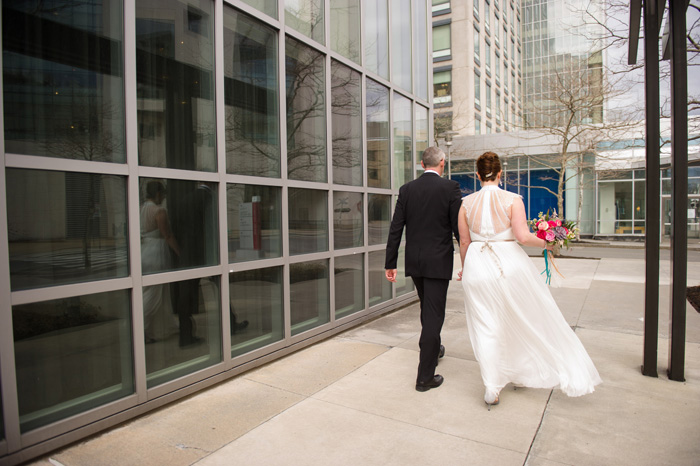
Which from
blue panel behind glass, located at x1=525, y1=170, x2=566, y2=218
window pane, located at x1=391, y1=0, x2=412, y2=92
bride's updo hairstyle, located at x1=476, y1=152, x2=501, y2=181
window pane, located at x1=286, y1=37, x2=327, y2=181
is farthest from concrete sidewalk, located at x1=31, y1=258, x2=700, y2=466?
blue panel behind glass, located at x1=525, y1=170, x2=566, y2=218

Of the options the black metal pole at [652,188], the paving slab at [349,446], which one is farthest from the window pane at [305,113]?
the black metal pole at [652,188]

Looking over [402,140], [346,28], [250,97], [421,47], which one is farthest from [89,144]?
[421,47]

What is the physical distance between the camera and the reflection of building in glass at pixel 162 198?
9.46 feet

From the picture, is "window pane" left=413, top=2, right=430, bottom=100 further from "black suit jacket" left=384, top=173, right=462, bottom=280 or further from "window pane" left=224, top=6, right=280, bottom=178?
"black suit jacket" left=384, top=173, right=462, bottom=280

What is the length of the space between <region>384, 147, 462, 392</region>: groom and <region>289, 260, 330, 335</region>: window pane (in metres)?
1.32

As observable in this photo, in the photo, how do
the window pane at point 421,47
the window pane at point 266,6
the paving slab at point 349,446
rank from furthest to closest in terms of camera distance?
the window pane at point 421,47, the window pane at point 266,6, the paving slab at point 349,446

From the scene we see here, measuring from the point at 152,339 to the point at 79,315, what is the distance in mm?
635

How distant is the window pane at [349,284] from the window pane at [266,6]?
287cm

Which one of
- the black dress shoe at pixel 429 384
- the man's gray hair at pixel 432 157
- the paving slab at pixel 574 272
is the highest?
the man's gray hair at pixel 432 157

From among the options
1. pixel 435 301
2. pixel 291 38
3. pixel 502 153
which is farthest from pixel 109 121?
pixel 502 153

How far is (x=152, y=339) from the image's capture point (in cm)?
360

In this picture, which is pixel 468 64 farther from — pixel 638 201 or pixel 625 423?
pixel 625 423

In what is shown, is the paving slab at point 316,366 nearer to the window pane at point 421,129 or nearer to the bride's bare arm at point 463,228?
the bride's bare arm at point 463,228

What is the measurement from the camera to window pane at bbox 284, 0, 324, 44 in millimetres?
5059
